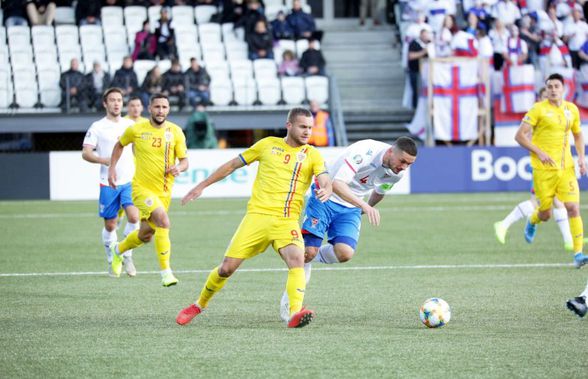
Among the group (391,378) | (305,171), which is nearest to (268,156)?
(305,171)

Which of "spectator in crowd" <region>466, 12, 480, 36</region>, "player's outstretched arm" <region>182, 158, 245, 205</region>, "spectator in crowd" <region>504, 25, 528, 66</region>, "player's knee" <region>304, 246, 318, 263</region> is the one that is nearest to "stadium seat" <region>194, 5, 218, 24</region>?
"spectator in crowd" <region>466, 12, 480, 36</region>

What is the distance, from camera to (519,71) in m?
A: 24.7

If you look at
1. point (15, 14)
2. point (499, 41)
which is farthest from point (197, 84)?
point (499, 41)

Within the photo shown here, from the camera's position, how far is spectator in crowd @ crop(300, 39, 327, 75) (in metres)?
25.5

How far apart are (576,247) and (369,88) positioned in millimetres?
15784

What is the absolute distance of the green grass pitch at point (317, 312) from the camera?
6.56 m

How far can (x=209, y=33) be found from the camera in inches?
1048

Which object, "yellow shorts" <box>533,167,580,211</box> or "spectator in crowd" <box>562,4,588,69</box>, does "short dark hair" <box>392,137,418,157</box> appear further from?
"spectator in crowd" <box>562,4,588,69</box>

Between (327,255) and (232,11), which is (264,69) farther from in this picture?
(327,255)

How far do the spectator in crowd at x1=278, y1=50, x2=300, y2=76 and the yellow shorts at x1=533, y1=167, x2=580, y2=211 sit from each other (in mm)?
13609

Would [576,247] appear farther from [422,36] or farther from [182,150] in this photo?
[422,36]

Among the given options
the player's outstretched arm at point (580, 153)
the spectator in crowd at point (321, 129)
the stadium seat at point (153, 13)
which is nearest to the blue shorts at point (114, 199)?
the player's outstretched arm at point (580, 153)

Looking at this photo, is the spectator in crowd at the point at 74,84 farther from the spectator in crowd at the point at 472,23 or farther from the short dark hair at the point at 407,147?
the short dark hair at the point at 407,147

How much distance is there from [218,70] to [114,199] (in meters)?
13.7
